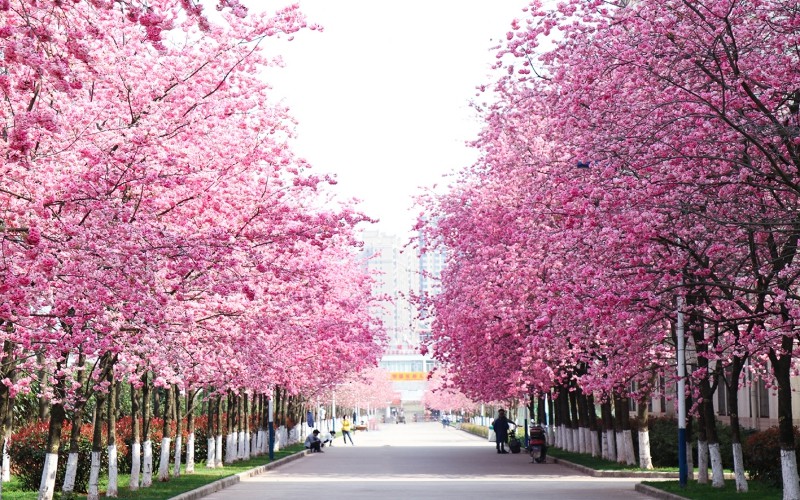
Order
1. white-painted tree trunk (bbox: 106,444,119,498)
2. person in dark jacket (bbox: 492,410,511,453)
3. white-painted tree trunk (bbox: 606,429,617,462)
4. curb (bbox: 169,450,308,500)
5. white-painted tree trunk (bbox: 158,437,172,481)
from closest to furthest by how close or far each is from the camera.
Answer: white-painted tree trunk (bbox: 106,444,119,498) < curb (bbox: 169,450,308,500) < white-painted tree trunk (bbox: 158,437,172,481) < white-painted tree trunk (bbox: 606,429,617,462) < person in dark jacket (bbox: 492,410,511,453)

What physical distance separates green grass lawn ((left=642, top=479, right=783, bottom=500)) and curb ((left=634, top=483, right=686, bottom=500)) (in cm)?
13

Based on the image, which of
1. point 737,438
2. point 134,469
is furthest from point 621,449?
point 134,469

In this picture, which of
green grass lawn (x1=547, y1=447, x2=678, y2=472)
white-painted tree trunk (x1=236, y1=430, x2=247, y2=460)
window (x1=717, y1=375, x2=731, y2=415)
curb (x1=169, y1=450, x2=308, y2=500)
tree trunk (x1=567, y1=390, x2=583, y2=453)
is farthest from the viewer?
tree trunk (x1=567, y1=390, x2=583, y2=453)

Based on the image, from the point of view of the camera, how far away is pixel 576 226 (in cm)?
2322

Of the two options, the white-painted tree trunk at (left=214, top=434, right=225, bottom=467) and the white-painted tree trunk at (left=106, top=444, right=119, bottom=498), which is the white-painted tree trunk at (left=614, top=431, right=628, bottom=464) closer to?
the white-painted tree trunk at (left=214, top=434, right=225, bottom=467)

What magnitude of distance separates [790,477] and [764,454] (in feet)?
24.8

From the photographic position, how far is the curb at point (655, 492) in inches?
989

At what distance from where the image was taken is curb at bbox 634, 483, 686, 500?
2511 centimetres

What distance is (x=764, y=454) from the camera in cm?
2858

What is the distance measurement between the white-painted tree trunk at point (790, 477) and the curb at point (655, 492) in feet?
10.1

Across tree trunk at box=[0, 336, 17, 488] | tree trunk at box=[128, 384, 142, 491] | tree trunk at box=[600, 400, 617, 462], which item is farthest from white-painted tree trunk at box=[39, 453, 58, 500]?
tree trunk at box=[600, 400, 617, 462]

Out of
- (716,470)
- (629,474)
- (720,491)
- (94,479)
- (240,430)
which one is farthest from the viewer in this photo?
(240,430)

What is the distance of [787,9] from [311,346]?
26.7 metres

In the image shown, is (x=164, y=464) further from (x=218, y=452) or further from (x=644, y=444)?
(x=644, y=444)
